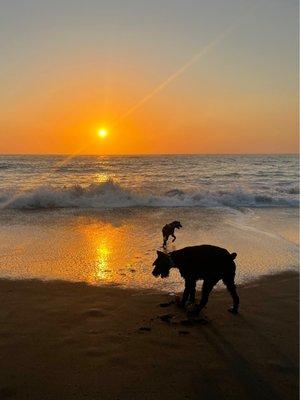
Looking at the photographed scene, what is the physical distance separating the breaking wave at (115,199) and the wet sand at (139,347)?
44.3 feet

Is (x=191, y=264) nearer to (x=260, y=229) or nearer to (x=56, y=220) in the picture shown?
(x=260, y=229)

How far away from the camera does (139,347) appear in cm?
547

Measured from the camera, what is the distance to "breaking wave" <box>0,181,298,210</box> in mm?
20953

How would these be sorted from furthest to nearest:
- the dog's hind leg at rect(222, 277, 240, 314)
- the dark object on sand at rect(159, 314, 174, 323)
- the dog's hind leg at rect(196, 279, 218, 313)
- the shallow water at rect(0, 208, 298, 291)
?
the shallow water at rect(0, 208, 298, 291) → the dog's hind leg at rect(222, 277, 240, 314) → the dog's hind leg at rect(196, 279, 218, 313) → the dark object on sand at rect(159, 314, 174, 323)

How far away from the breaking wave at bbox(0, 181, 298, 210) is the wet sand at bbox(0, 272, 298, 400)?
13.5 metres

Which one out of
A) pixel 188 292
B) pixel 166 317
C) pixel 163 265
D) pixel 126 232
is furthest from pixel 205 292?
pixel 126 232

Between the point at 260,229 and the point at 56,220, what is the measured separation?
7.14 m

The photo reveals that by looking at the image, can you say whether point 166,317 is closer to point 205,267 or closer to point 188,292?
point 188,292

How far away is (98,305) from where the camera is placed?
6988 mm

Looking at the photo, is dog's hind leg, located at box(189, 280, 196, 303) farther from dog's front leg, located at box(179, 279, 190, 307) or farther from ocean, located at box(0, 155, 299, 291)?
ocean, located at box(0, 155, 299, 291)

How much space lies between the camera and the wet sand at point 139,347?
460 cm

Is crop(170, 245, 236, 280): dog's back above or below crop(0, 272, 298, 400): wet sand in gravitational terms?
above

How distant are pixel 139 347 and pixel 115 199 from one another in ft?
55.4

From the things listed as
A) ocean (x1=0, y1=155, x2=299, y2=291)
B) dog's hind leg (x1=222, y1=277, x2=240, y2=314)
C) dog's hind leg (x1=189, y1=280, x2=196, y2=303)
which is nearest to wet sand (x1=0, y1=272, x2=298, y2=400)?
dog's hind leg (x1=222, y1=277, x2=240, y2=314)
